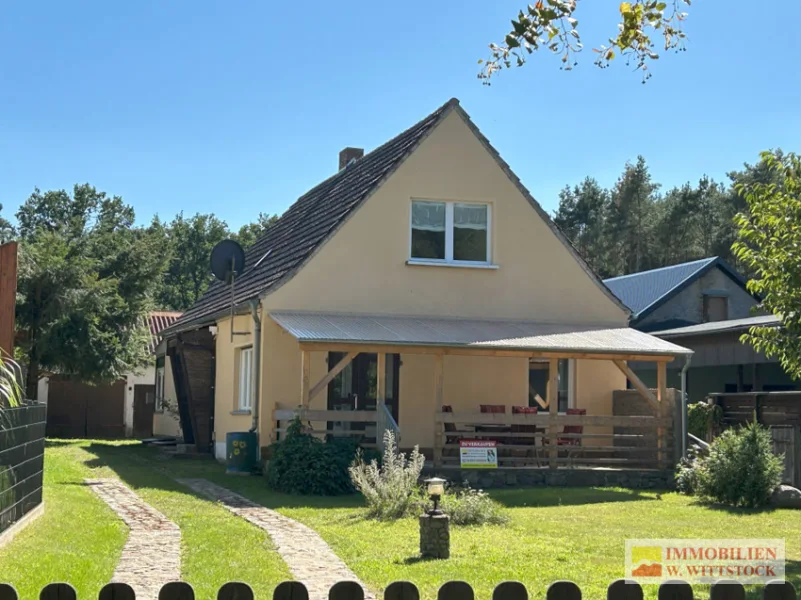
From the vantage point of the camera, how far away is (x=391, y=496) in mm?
12281

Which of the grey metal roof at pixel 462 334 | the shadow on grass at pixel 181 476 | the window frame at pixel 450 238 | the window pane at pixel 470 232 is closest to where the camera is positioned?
the shadow on grass at pixel 181 476

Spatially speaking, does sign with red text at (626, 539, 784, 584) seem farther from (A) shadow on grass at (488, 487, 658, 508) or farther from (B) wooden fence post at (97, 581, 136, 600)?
(B) wooden fence post at (97, 581, 136, 600)

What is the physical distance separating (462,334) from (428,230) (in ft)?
9.33

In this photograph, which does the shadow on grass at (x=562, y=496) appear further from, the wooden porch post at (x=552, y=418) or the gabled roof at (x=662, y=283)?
the gabled roof at (x=662, y=283)

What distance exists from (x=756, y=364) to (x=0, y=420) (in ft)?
75.3

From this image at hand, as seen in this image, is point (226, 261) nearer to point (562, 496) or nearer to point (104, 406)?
point (562, 496)

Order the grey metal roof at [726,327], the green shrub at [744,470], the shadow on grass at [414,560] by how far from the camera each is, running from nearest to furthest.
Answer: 1. the shadow on grass at [414,560]
2. the green shrub at [744,470]
3. the grey metal roof at [726,327]

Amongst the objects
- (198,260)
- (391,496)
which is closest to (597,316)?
(391,496)

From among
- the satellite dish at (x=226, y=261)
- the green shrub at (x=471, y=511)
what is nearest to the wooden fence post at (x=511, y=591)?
the green shrub at (x=471, y=511)

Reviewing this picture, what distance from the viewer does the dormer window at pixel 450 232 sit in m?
20.2

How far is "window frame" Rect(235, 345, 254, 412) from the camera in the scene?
65.9 feet

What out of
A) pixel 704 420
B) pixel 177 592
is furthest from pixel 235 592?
pixel 704 420

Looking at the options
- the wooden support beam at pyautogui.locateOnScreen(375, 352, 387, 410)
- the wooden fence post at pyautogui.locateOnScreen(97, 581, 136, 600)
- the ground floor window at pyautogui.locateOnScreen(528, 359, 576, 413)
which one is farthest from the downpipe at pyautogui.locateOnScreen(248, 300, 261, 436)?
the wooden fence post at pyautogui.locateOnScreen(97, 581, 136, 600)

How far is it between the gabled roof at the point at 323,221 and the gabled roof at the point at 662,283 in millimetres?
14464
